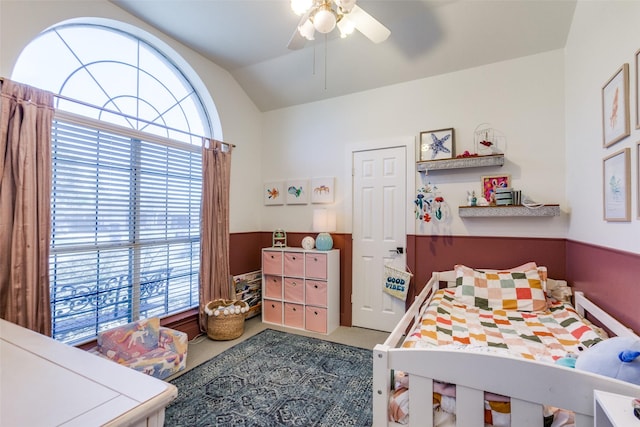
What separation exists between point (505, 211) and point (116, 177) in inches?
134

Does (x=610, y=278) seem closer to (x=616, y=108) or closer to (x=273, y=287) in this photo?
(x=616, y=108)

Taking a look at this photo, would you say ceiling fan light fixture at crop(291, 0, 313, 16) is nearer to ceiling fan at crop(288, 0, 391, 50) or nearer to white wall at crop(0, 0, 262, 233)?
ceiling fan at crop(288, 0, 391, 50)

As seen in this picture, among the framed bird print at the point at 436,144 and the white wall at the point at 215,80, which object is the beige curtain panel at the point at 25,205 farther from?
the framed bird print at the point at 436,144

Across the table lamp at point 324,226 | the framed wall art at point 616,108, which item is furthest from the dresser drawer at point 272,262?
the framed wall art at point 616,108

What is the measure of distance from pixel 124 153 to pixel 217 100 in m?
1.27

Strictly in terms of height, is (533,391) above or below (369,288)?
above

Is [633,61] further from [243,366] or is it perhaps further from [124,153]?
[124,153]

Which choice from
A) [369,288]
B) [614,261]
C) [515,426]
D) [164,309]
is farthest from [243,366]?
[614,261]

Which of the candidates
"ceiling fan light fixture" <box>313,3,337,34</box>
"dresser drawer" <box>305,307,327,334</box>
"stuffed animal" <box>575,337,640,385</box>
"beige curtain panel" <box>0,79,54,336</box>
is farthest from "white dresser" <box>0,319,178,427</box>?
"dresser drawer" <box>305,307,327,334</box>

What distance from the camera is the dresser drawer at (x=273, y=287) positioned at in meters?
3.45

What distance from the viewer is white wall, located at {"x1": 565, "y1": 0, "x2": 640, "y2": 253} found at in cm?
145

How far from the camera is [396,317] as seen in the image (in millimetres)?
3145

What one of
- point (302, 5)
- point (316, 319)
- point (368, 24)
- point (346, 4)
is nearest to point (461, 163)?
point (368, 24)

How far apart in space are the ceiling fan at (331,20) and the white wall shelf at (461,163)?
1.30m
